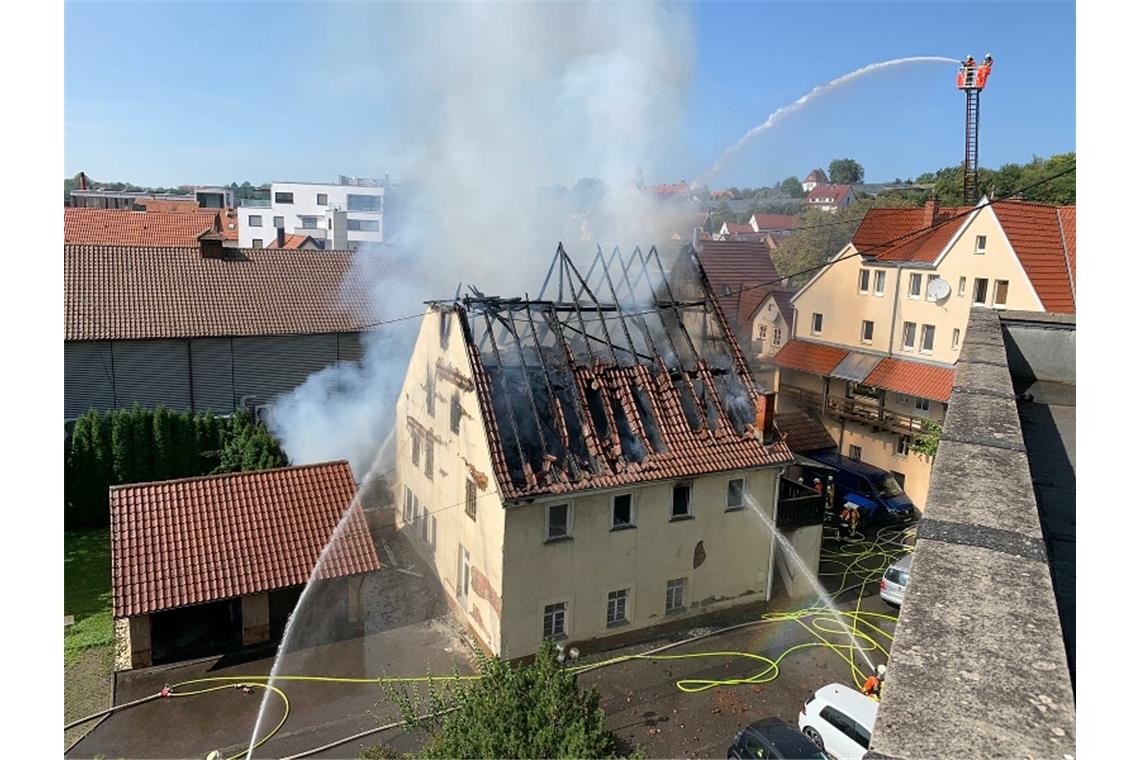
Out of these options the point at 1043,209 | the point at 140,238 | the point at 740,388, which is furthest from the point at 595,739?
the point at 140,238

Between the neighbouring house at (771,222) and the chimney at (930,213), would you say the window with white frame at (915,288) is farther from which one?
the neighbouring house at (771,222)

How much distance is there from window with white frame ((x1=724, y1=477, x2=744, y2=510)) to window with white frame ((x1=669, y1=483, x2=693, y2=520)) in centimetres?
112

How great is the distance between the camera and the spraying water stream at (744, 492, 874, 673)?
66.0ft

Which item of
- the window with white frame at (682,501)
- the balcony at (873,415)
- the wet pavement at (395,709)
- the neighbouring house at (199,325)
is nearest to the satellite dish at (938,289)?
the balcony at (873,415)

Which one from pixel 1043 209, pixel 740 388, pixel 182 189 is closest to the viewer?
pixel 740 388

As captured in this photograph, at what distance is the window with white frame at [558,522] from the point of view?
1791 cm

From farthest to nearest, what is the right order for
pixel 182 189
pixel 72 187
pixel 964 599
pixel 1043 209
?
1. pixel 182 189
2. pixel 72 187
3. pixel 1043 209
4. pixel 964 599

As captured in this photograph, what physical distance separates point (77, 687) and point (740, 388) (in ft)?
55.8

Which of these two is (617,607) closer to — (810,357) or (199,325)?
(810,357)

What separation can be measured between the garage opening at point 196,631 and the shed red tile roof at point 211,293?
13759mm

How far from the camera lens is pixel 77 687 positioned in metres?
16.9

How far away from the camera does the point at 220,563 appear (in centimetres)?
1848

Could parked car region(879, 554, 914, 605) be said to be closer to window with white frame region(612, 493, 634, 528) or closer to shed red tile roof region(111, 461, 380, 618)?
window with white frame region(612, 493, 634, 528)

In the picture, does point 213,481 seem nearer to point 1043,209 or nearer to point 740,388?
point 740,388
